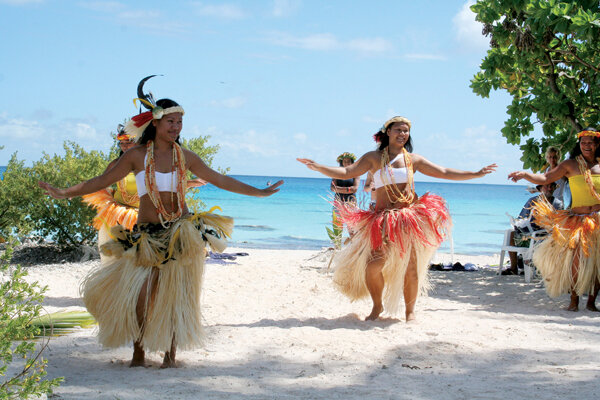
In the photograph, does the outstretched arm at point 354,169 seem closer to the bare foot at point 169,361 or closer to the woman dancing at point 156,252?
the woman dancing at point 156,252

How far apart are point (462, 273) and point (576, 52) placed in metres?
3.07

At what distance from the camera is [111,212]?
5.64 m

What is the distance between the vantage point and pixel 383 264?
499cm

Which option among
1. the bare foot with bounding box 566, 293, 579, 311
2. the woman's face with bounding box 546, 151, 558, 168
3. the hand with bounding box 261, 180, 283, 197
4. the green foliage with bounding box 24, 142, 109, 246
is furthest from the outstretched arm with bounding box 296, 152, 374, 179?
the green foliage with bounding box 24, 142, 109, 246

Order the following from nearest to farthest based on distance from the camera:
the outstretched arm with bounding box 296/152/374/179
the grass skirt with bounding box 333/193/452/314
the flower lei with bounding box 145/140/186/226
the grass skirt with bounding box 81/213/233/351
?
the grass skirt with bounding box 81/213/233/351 → the flower lei with bounding box 145/140/186/226 → the grass skirt with bounding box 333/193/452/314 → the outstretched arm with bounding box 296/152/374/179

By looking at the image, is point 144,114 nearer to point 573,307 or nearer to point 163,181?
point 163,181

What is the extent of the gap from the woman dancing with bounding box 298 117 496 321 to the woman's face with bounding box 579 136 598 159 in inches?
47.7

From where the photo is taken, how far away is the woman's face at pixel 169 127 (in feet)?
12.7

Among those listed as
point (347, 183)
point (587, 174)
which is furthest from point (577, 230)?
point (347, 183)

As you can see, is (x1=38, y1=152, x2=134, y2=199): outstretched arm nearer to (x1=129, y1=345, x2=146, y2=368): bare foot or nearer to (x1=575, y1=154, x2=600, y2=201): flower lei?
(x1=129, y1=345, x2=146, y2=368): bare foot

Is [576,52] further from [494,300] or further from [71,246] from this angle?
[71,246]

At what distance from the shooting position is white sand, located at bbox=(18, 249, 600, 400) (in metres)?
3.26

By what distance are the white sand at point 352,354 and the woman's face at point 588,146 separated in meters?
1.43

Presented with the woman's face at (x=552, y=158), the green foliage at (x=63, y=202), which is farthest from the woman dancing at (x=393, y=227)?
the green foliage at (x=63, y=202)
